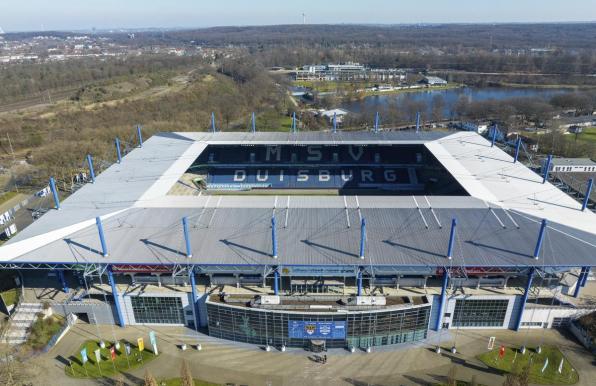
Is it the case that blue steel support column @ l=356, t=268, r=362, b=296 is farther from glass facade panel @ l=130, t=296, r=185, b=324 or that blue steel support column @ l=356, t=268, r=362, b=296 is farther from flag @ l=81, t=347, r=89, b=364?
flag @ l=81, t=347, r=89, b=364

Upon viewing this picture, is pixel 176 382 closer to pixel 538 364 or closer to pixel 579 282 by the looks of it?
pixel 538 364

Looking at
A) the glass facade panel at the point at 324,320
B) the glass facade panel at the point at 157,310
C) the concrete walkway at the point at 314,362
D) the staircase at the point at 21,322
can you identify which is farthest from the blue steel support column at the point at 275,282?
the staircase at the point at 21,322

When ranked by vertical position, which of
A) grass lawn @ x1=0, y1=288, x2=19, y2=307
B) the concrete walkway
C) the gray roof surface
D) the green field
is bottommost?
the concrete walkway

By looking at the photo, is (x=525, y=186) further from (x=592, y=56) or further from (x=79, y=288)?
(x=592, y=56)

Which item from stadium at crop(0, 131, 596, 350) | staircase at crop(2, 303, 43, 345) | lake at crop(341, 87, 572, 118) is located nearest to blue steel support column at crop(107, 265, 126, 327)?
stadium at crop(0, 131, 596, 350)

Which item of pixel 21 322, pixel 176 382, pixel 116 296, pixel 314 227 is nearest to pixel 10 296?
pixel 21 322
